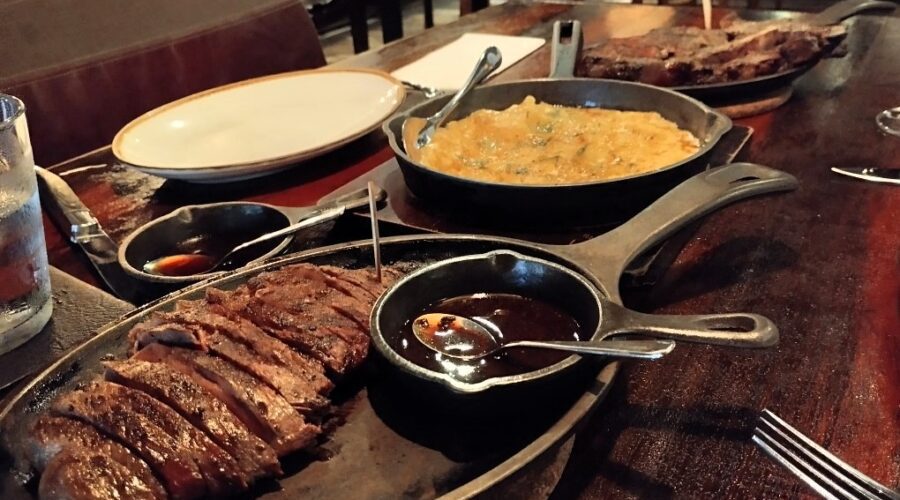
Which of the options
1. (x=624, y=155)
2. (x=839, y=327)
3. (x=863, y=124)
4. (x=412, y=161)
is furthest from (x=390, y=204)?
(x=863, y=124)

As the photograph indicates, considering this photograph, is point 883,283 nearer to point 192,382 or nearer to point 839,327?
point 839,327

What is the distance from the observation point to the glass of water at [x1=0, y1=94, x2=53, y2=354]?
1.26 m

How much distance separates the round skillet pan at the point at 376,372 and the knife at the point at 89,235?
0.27 metres

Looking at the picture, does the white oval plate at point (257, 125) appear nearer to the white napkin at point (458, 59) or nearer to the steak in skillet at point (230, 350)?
the white napkin at point (458, 59)

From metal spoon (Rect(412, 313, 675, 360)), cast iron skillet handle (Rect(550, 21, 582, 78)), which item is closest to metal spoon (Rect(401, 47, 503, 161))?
cast iron skillet handle (Rect(550, 21, 582, 78))

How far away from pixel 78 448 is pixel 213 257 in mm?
683

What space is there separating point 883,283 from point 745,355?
15.4 inches

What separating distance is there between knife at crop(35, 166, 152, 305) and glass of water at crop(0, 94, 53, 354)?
15 centimetres

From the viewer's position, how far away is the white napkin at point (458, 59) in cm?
265

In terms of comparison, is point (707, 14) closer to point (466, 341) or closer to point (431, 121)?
point (431, 121)

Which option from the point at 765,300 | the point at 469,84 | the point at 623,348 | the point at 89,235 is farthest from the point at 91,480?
the point at 469,84

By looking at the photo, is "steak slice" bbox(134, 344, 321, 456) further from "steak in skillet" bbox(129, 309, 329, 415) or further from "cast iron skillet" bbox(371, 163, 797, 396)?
"cast iron skillet" bbox(371, 163, 797, 396)

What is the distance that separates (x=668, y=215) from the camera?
1.33 meters

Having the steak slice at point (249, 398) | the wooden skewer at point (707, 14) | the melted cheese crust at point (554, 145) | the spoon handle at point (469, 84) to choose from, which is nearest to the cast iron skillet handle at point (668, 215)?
the melted cheese crust at point (554, 145)
